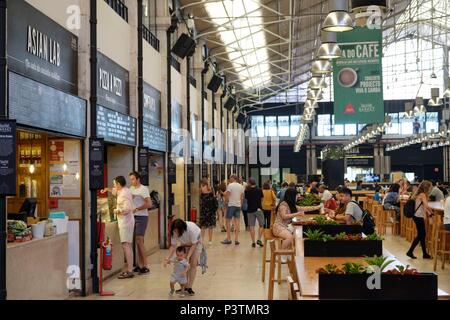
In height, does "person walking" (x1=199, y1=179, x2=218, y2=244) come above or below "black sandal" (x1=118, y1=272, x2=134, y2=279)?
above

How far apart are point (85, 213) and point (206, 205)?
622 cm

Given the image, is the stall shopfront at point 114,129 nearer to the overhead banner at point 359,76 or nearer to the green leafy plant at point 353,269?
the overhead banner at point 359,76

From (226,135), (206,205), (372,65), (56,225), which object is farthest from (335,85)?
(226,135)

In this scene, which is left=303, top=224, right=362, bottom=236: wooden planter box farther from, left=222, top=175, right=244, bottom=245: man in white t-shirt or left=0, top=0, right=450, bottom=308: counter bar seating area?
left=222, top=175, right=244, bottom=245: man in white t-shirt

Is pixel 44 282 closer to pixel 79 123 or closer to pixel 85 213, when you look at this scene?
pixel 85 213

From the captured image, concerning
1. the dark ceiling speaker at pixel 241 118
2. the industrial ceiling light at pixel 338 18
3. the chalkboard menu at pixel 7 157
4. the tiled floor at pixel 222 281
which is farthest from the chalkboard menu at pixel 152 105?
the dark ceiling speaker at pixel 241 118

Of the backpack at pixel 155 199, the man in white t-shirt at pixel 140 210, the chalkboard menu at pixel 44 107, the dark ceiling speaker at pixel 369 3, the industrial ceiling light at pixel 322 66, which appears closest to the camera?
the chalkboard menu at pixel 44 107

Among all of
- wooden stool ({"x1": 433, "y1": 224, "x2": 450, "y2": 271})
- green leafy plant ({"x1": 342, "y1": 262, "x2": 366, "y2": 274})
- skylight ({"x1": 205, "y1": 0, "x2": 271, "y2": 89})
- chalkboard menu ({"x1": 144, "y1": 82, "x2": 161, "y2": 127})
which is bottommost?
wooden stool ({"x1": 433, "y1": 224, "x2": 450, "y2": 271})

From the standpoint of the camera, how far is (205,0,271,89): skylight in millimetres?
19475

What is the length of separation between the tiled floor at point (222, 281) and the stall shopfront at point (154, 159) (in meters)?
0.60

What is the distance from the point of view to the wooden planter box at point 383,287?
15.8 ft

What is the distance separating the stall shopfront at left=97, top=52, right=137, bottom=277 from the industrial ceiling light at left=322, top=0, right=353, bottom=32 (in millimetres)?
3495

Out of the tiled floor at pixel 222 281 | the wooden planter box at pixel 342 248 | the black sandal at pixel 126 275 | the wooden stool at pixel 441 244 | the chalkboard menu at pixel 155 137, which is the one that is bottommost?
the tiled floor at pixel 222 281

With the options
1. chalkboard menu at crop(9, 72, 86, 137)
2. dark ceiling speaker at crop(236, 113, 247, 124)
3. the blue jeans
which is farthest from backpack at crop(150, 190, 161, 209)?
dark ceiling speaker at crop(236, 113, 247, 124)
